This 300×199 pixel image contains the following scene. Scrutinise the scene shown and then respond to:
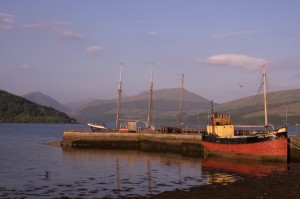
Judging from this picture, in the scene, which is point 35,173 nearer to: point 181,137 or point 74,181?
point 74,181

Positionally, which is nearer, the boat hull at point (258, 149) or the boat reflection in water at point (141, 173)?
the boat reflection in water at point (141, 173)

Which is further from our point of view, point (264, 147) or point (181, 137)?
point (181, 137)

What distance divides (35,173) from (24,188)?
480 inches

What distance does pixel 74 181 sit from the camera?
145 feet

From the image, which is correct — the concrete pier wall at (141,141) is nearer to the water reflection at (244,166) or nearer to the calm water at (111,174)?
the calm water at (111,174)

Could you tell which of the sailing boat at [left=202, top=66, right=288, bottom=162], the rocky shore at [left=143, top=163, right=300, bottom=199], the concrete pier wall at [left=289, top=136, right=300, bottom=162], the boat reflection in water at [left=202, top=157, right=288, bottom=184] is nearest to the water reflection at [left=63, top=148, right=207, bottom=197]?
the boat reflection in water at [left=202, top=157, right=288, bottom=184]

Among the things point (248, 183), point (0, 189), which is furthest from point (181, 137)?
point (0, 189)

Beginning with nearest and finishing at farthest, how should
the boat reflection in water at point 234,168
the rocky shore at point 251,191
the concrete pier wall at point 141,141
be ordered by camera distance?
the rocky shore at point 251,191
the boat reflection in water at point 234,168
the concrete pier wall at point 141,141

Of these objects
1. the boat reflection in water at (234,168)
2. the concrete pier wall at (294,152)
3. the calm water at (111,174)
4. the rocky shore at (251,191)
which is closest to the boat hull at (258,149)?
the boat reflection in water at (234,168)

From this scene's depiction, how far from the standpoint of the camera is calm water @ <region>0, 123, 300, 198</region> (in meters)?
38.3

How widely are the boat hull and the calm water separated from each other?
8.46 ft

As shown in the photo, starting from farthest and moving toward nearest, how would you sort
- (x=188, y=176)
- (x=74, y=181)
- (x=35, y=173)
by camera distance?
(x=35, y=173) → (x=188, y=176) → (x=74, y=181)

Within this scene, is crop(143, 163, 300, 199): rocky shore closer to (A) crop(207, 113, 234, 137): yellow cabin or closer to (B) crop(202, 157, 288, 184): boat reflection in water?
(B) crop(202, 157, 288, 184): boat reflection in water

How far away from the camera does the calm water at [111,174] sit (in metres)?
38.3
